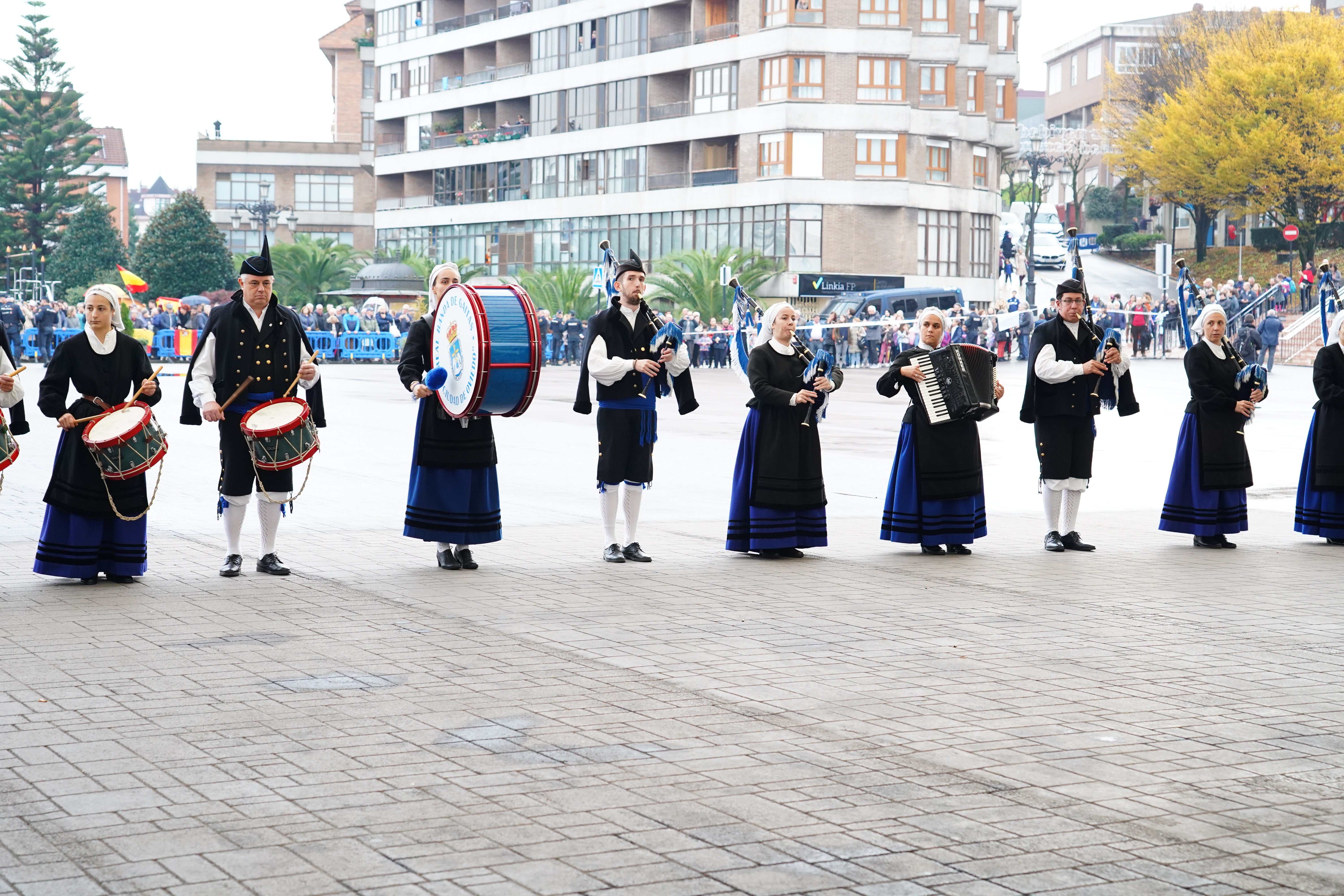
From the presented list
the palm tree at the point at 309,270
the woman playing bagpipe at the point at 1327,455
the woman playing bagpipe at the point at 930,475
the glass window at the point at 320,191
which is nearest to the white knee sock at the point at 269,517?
the woman playing bagpipe at the point at 930,475

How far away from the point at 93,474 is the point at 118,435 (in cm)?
34

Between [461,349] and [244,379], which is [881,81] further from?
[244,379]

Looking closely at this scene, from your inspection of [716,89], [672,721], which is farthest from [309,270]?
[672,721]

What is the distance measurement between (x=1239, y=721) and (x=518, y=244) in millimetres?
70643

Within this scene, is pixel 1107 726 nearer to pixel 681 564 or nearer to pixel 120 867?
pixel 120 867

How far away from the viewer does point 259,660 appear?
24.8 feet

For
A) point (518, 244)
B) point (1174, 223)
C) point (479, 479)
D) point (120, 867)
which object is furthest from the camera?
point (1174, 223)

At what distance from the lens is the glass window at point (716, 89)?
209ft

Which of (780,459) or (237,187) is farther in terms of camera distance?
(237,187)

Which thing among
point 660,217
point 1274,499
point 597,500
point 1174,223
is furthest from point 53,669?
point 1174,223

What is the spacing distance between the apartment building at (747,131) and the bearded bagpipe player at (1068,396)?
137 feet

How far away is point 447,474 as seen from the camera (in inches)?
416

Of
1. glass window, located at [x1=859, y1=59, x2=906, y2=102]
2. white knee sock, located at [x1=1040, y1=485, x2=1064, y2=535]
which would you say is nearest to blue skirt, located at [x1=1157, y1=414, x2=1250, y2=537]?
white knee sock, located at [x1=1040, y1=485, x2=1064, y2=535]

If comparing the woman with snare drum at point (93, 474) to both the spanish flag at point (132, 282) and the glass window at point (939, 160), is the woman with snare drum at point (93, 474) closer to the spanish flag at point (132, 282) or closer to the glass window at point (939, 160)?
the spanish flag at point (132, 282)
